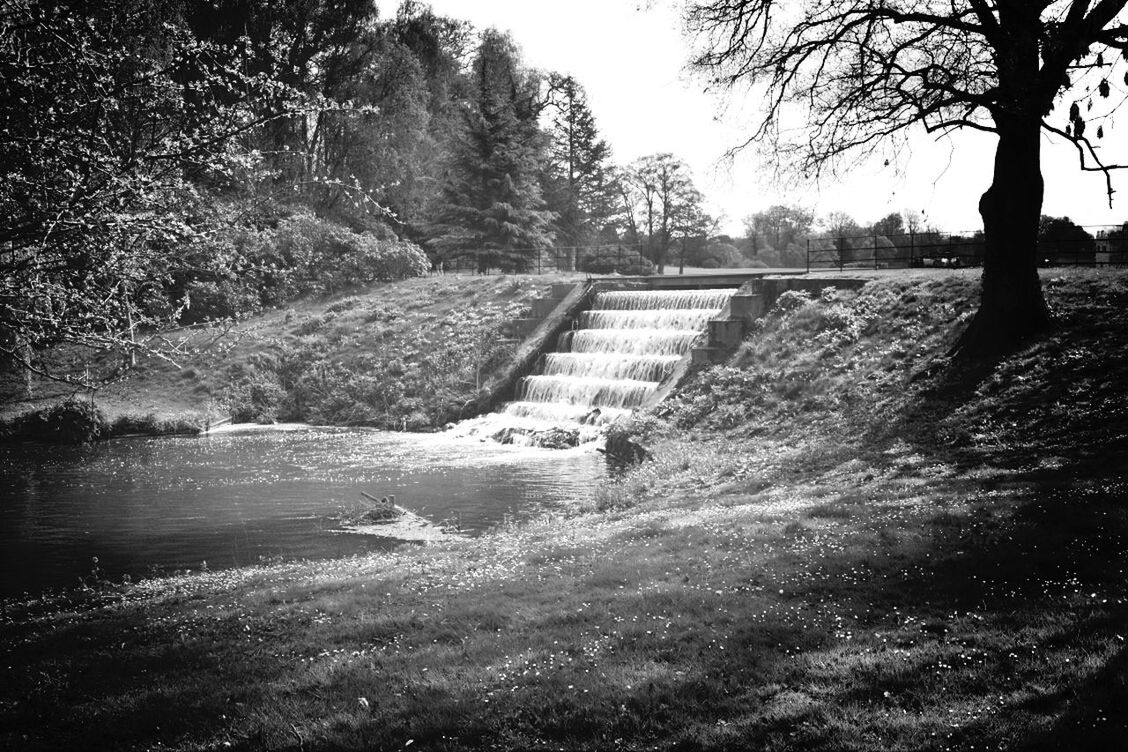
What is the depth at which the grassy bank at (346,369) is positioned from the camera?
29547 millimetres

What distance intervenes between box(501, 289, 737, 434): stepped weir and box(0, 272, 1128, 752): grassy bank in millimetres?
11067

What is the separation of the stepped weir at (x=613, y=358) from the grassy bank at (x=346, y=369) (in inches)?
100

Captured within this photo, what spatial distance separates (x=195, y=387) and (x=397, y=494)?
57.7 feet

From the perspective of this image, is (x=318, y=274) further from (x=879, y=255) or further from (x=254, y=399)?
(x=879, y=255)

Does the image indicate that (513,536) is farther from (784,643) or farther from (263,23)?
(263,23)

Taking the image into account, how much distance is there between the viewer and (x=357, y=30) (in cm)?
4591

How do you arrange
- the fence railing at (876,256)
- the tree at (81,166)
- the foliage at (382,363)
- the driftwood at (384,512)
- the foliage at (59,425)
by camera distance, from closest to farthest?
the tree at (81,166) → the driftwood at (384,512) → the foliage at (59,425) → the fence railing at (876,256) → the foliage at (382,363)

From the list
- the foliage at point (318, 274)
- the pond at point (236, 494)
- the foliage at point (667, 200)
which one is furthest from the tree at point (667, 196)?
the pond at point (236, 494)

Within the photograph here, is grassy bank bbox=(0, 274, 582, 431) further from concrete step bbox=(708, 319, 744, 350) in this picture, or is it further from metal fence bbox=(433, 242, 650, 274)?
concrete step bbox=(708, 319, 744, 350)

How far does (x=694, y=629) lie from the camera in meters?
7.16

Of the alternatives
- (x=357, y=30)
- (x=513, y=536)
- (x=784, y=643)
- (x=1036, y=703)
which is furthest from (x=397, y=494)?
(x=357, y=30)

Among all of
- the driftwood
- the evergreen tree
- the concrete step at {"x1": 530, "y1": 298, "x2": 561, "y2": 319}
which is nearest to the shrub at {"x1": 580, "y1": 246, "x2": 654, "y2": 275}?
the evergreen tree

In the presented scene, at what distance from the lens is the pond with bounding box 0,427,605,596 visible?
13.4m

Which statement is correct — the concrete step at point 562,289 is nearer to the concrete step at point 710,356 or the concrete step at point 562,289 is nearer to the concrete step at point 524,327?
the concrete step at point 524,327
